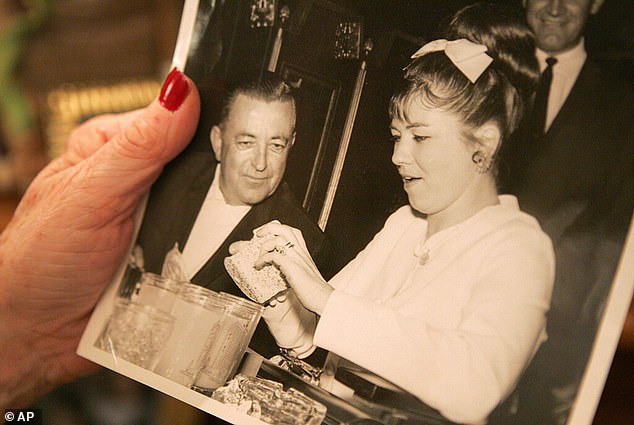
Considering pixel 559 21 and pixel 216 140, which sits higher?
pixel 559 21

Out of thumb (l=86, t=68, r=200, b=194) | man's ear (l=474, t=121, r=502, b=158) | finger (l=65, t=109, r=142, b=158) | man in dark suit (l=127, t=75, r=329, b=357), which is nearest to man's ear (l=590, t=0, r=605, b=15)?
man's ear (l=474, t=121, r=502, b=158)

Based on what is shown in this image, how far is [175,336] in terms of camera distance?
618 millimetres

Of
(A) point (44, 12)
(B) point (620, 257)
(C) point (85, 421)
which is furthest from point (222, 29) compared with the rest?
(A) point (44, 12)

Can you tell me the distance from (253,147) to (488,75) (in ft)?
0.80

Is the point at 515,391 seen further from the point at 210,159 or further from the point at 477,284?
the point at 210,159

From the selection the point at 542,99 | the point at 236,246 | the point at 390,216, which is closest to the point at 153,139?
the point at 236,246

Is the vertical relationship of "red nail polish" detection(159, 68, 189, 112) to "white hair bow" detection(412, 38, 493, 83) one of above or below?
below

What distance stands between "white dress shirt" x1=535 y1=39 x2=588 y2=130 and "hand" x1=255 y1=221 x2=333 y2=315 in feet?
0.79

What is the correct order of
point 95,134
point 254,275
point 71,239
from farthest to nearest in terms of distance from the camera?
1. point 95,134
2. point 71,239
3. point 254,275

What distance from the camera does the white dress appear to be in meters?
0.47

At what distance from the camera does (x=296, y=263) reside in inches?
21.8

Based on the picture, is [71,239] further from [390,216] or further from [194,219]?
[390,216]

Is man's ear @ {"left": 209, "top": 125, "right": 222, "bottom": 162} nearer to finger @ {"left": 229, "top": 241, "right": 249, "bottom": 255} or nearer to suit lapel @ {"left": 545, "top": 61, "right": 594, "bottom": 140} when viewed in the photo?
finger @ {"left": 229, "top": 241, "right": 249, "bottom": 255}

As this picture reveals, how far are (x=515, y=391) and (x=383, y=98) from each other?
278 mm
